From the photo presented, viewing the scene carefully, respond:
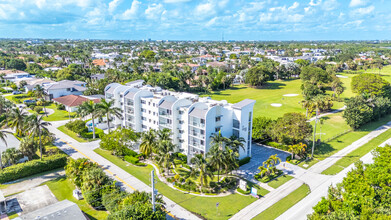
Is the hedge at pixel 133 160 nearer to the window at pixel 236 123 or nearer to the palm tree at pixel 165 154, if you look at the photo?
the palm tree at pixel 165 154

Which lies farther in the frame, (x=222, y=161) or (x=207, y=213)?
(x=222, y=161)

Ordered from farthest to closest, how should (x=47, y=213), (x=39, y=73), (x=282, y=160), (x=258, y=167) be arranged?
(x=39, y=73) → (x=282, y=160) → (x=258, y=167) → (x=47, y=213)

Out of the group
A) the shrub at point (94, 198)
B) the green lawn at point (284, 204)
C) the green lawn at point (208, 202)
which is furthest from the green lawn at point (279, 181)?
the shrub at point (94, 198)

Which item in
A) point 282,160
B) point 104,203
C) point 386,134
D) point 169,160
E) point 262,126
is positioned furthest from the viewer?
point 386,134

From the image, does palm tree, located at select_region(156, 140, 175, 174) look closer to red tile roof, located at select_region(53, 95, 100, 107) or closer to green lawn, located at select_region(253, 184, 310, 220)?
green lawn, located at select_region(253, 184, 310, 220)

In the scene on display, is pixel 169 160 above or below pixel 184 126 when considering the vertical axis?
below

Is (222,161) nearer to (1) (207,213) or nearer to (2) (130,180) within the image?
(1) (207,213)

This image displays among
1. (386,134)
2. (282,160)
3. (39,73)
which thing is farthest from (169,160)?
(39,73)
